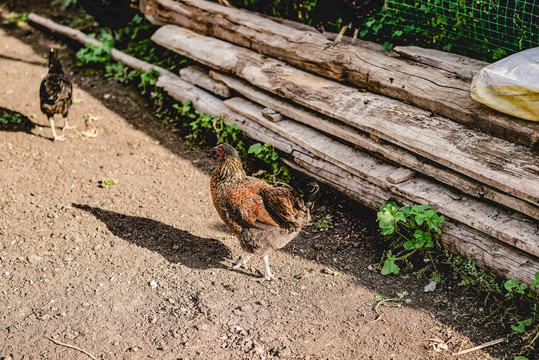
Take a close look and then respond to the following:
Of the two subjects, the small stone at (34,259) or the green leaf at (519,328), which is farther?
the small stone at (34,259)

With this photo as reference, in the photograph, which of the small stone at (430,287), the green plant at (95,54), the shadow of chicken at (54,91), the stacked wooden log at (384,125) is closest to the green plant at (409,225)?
the stacked wooden log at (384,125)

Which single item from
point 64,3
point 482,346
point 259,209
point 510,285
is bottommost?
point 482,346

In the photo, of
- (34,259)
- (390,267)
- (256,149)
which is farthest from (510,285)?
(34,259)

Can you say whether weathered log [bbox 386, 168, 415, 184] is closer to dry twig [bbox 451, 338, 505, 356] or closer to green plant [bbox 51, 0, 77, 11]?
dry twig [bbox 451, 338, 505, 356]

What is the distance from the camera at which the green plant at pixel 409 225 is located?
13.1ft

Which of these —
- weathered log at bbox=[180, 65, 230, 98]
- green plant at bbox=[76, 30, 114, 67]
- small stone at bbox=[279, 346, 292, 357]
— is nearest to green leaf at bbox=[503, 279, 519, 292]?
small stone at bbox=[279, 346, 292, 357]

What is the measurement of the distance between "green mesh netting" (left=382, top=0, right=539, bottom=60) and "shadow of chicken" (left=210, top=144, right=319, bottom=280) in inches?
111

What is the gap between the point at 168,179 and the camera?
18.6 feet

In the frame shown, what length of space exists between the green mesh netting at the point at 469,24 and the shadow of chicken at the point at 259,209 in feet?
9.26

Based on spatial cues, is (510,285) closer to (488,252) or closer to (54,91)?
(488,252)

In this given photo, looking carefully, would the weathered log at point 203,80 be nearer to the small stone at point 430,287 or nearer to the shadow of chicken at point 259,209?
the shadow of chicken at point 259,209

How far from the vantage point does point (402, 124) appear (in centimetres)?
446

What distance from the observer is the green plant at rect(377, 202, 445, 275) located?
399 cm

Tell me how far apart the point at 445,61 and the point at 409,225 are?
1769mm
